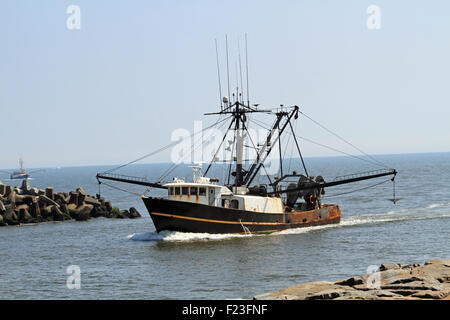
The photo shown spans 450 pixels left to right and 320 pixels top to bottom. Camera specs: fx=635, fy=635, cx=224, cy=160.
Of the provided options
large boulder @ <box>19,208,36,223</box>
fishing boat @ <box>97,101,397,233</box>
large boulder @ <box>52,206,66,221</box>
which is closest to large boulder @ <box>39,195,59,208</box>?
large boulder @ <box>52,206,66,221</box>

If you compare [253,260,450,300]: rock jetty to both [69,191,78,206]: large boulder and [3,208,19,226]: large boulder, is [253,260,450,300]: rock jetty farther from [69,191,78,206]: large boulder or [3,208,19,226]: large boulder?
[69,191,78,206]: large boulder

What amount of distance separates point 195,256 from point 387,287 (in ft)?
51.1

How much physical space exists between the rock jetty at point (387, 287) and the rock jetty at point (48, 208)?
38.6 m

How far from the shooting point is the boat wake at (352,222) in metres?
39.4

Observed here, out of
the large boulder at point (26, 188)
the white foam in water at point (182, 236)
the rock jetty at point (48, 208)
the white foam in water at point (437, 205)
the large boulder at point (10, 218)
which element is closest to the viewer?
the white foam in water at point (182, 236)

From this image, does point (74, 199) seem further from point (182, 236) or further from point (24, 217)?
point (182, 236)

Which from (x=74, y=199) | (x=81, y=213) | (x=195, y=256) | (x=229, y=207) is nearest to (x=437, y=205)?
(x=229, y=207)

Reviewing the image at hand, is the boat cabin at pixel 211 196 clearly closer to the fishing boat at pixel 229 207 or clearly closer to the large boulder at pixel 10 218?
the fishing boat at pixel 229 207

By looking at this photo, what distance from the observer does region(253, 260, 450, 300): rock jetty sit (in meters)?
17.4

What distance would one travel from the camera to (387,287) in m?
19.0

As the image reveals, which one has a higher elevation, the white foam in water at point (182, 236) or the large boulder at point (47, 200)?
the large boulder at point (47, 200)

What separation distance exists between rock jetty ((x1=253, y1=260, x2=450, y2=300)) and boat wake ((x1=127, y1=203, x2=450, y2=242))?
58.7 ft

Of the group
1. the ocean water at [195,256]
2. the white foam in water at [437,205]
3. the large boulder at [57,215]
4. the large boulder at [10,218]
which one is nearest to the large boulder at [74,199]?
the large boulder at [57,215]
